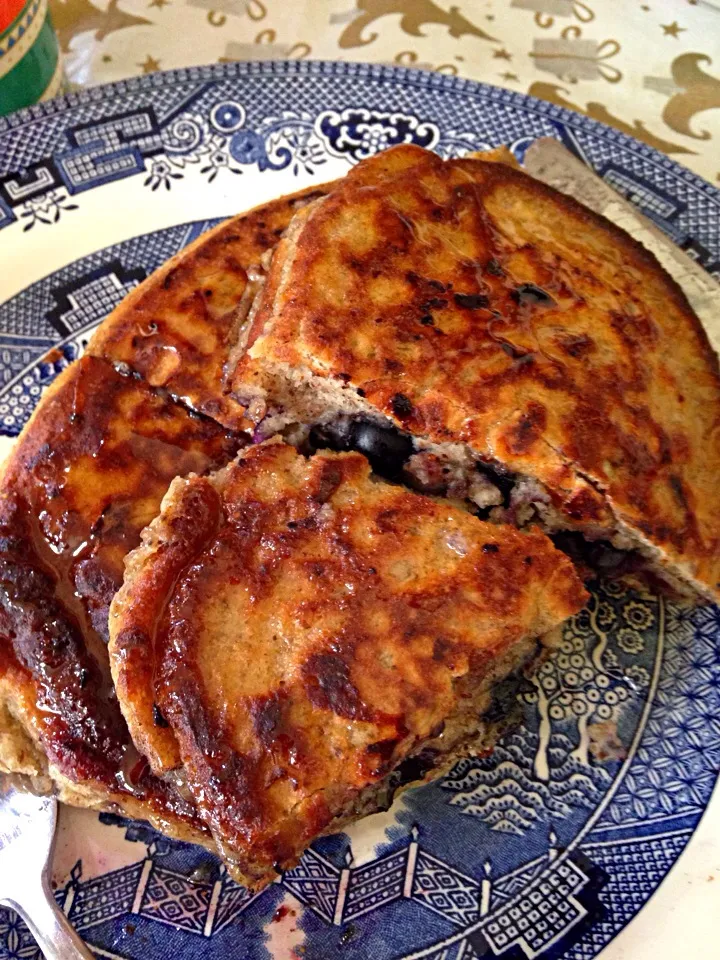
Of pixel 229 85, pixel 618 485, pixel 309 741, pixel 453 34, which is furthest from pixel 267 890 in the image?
pixel 453 34

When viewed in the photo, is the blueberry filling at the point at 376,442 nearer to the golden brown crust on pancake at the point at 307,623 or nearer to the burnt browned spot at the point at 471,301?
the golden brown crust on pancake at the point at 307,623

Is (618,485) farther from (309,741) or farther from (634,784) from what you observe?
(309,741)

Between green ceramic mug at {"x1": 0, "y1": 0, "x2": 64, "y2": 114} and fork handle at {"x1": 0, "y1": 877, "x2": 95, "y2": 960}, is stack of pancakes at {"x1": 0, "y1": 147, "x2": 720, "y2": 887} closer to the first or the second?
fork handle at {"x1": 0, "y1": 877, "x2": 95, "y2": 960}

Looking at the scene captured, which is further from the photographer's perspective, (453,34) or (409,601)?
(453,34)

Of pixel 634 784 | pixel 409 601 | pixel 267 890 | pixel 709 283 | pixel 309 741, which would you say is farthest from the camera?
pixel 709 283

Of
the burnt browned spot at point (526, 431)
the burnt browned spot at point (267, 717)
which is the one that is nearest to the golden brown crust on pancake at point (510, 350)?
the burnt browned spot at point (526, 431)

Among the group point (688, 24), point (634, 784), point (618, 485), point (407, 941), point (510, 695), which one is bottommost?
point (407, 941)

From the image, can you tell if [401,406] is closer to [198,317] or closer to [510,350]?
[510,350]
